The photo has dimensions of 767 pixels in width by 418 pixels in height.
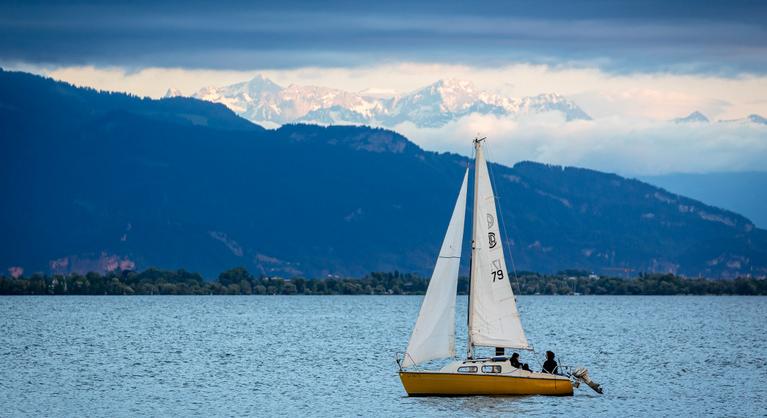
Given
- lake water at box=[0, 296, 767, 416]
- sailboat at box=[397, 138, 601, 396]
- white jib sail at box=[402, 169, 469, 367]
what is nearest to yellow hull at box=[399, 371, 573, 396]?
sailboat at box=[397, 138, 601, 396]

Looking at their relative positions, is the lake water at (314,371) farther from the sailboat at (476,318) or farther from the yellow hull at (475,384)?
the sailboat at (476,318)

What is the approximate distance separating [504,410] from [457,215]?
9.48m

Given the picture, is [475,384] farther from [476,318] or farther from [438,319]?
[438,319]

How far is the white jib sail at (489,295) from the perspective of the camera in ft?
216

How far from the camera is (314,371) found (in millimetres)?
92188

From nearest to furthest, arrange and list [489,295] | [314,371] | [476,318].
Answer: [476,318] → [489,295] → [314,371]

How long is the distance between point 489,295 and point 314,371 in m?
28.3

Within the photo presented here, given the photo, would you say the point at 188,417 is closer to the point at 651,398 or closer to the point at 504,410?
the point at 504,410

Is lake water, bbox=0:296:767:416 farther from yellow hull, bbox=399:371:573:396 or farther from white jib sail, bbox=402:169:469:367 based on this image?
white jib sail, bbox=402:169:469:367

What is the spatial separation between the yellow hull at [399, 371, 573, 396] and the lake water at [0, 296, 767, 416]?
20.8 inches

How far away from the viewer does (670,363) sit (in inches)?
3967

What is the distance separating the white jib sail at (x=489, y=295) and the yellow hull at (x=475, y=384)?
5.73 ft

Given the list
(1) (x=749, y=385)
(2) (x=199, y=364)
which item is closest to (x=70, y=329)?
(2) (x=199, y=364)

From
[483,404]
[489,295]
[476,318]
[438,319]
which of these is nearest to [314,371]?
[438,319]
